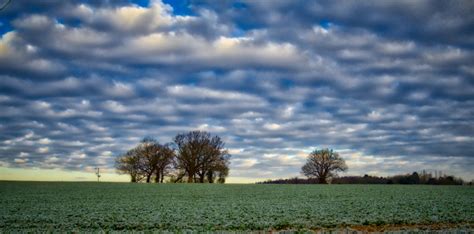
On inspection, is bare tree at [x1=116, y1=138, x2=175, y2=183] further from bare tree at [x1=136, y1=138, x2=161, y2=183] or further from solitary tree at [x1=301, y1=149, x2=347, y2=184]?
solitary tree at [x1=301, y1=149, x2=347, y2=184]

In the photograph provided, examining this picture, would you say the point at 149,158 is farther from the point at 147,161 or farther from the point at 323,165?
the point at 323,165

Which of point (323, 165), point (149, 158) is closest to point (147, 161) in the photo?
point (149, 158)

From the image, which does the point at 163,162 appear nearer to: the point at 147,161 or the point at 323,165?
the point at 147,161

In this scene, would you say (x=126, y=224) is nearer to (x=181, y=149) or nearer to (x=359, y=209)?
(x=359, y=209)

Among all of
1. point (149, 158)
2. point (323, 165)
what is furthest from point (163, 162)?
point (323, 165)

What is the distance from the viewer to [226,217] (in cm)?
2631

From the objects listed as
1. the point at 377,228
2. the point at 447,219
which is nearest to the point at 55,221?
the point at 377,228

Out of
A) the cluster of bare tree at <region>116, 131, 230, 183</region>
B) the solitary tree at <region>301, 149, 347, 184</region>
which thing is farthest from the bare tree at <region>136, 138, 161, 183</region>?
the solitary tree at <region>301, 149, 347, 184</region>

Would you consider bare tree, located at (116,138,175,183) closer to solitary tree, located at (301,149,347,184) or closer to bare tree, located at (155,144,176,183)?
bare tree, located at (155,144,176,183)

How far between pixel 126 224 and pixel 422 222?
17479mm

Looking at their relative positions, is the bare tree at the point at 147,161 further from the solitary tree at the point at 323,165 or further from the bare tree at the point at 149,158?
the solitary tree at the point at 323,165

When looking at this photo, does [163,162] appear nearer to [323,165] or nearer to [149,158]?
[149,158]

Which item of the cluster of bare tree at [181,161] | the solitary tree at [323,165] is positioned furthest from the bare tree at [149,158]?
the solitary tree at [323,165]

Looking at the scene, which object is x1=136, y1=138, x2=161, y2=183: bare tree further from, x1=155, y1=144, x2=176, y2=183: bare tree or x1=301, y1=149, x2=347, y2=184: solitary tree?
x1=301, y1=149, x2=347, y2=184: solitary tree
